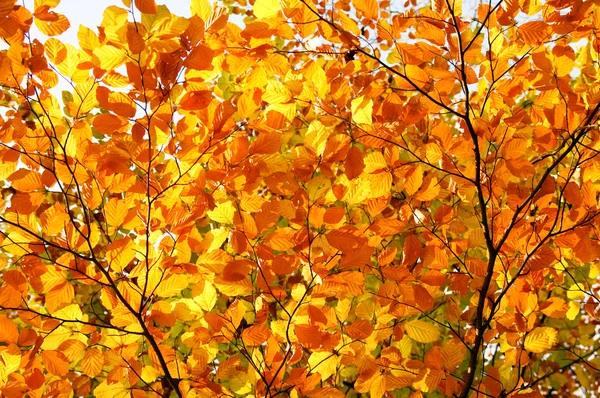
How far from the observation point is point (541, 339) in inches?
75.3

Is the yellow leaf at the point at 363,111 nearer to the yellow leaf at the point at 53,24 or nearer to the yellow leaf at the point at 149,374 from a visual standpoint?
the yellow leaf at the point at 53,24

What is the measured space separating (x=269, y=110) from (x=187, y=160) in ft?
1.05

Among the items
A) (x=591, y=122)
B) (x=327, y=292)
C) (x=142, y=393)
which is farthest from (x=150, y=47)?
(x=591, y=122)

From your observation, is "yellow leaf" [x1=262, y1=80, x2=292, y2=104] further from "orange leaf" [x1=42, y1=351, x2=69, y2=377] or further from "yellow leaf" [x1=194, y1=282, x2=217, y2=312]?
"orange leaf" [x1=42, y1=351, x2=69, y2=377]

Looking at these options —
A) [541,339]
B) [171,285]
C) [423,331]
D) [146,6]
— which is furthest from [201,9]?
[541,339]

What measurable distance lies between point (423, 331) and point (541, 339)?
0.44 meters

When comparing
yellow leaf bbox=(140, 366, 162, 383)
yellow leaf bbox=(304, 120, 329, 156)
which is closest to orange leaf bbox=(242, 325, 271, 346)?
yellow leaf bbox=(140, 366, 162, 383)

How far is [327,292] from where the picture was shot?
1655mm

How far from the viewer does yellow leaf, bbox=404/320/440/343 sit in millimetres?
1908

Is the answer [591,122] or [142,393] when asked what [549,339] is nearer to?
[591,122]

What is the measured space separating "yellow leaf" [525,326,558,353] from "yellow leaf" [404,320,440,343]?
1.13ft

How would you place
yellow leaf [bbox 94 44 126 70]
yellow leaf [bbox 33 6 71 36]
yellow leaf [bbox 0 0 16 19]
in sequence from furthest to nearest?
yellow leaf [bbox 33 6 71 36], yellow leaf [bbox 94 44 126 70], yellow leaf [bbox 0 0 16 19]

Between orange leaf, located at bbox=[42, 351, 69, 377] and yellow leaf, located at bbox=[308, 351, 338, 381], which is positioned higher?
yellow leaf, located at bbox=[308, 351, 338, 381]

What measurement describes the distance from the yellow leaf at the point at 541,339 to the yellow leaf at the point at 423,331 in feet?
1.13
